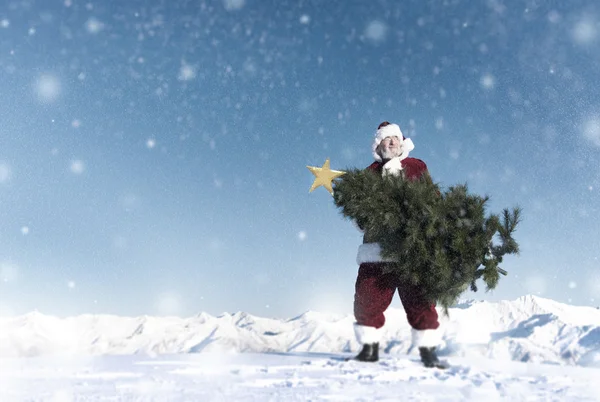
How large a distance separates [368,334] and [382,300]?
43 centimetres

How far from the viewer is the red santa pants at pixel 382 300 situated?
670 centimetres

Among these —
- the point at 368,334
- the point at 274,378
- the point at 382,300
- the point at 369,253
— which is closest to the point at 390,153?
the point at 369,253

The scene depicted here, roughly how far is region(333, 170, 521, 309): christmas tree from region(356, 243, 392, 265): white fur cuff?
0.88ft

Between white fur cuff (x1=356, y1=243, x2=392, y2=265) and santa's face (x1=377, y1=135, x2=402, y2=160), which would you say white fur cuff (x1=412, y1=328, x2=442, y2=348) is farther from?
santa's face (x1=377, y1=135, x2=402, y2=160)

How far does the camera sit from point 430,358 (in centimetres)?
661

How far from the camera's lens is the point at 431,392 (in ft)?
16.2

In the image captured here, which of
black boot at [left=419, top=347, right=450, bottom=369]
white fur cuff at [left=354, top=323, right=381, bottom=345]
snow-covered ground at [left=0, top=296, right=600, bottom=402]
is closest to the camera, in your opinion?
snow-covered ground at [left=0, top=296, right=600, bottom=402]

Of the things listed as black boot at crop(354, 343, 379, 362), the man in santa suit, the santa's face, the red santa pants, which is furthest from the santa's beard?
black boot at crop(354, 343, 379, 362)

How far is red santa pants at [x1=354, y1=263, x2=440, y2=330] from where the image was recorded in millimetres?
6695

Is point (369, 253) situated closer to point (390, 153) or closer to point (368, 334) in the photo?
point (368, 334)

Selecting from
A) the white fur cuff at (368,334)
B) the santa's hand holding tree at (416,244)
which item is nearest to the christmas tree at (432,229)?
the santa's hand holding tree at (416,244)

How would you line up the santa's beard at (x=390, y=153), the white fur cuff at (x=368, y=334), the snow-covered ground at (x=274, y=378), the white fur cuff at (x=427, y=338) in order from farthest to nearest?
the santa's beard at (x=390, y=153), the white fur cuff at (x=368, y=334), the white fur cuff at (x=427, y=338), the snow-covered ground at (x=274, y=378)

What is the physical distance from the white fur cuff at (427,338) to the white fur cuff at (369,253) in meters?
0.97

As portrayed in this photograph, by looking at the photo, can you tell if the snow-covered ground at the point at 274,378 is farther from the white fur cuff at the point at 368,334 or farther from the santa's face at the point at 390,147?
the santa's face at the point at 390,147
